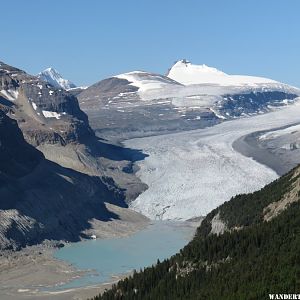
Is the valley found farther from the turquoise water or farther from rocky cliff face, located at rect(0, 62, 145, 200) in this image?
rocky cliff face, located at rect(0, 62, 145, 200)

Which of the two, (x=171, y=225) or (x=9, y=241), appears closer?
(x=9, y=241)

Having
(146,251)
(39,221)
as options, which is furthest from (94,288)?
(39,221)

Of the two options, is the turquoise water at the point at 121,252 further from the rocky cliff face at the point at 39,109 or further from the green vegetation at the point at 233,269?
the rocky cliff face at the point at 39,109

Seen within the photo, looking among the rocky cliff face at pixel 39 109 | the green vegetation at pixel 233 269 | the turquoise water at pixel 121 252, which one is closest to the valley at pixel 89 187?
the turquoise water at pixel 121 252

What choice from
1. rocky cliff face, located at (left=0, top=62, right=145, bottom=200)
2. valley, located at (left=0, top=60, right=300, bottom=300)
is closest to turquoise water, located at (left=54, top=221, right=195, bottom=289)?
valley, located at (left=0, top=60, right=300, bottom=300)

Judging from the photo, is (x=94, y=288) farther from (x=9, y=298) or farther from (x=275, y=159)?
(x=275, y=159)
